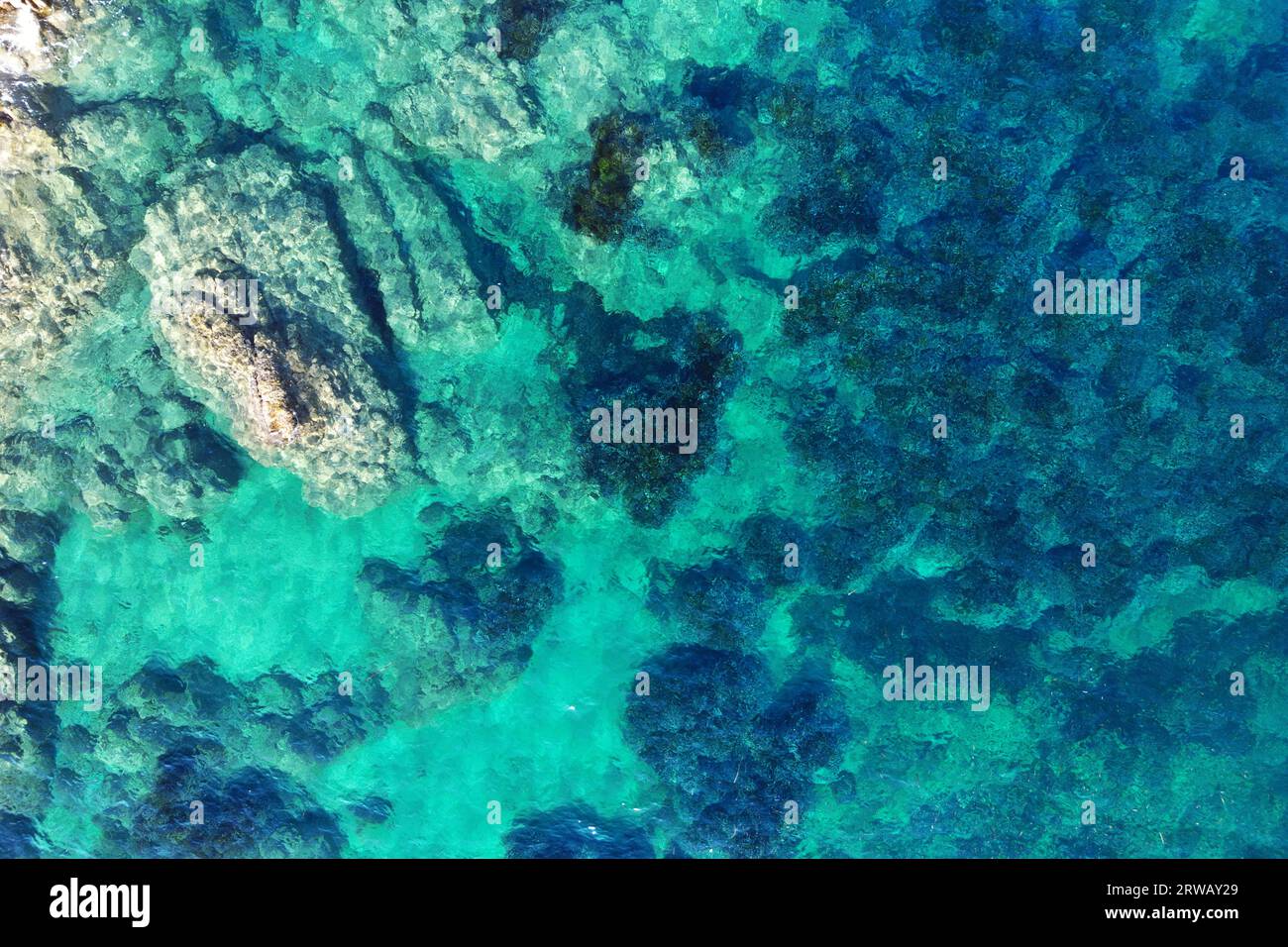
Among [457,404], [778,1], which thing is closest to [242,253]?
[457,404]

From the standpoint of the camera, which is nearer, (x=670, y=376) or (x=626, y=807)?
(x=670, y=376)

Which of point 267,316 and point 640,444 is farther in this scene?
point 640,444

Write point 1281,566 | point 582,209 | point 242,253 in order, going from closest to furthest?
1. point 242,253
2. point 582,209
3. point 1281,566

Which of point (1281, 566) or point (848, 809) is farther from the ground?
point (1281, 566)

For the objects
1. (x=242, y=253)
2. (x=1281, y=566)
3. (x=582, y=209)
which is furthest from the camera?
(x=1281, y=566)

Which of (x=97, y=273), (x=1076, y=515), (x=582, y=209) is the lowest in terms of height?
(x=1076, y=515)

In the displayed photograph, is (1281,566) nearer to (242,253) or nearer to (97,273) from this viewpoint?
(242,253)

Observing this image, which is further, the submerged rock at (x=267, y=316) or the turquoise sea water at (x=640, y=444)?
the turquoise sea water at (x=640, y=444)

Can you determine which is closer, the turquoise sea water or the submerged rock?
the submerged rock
